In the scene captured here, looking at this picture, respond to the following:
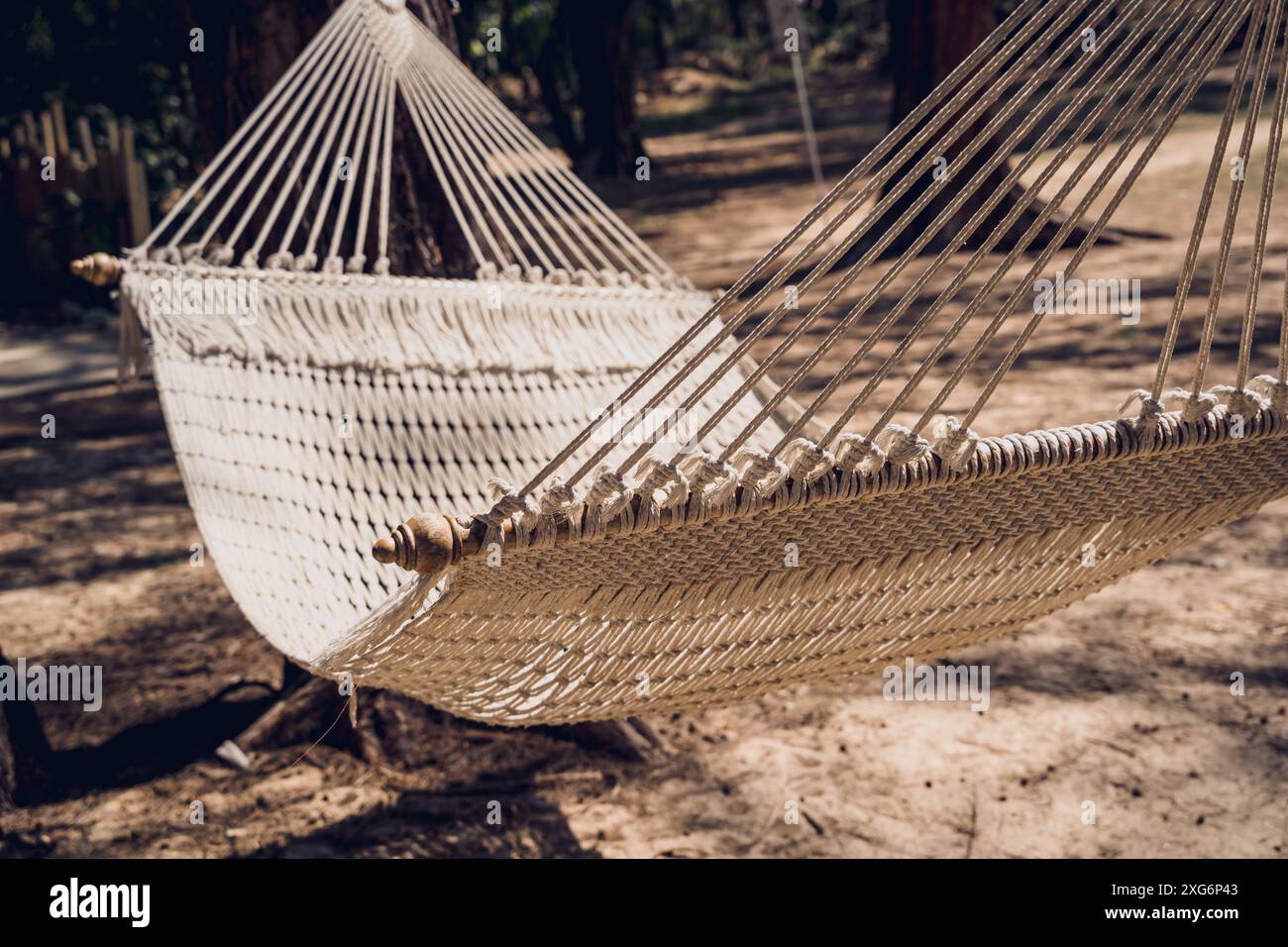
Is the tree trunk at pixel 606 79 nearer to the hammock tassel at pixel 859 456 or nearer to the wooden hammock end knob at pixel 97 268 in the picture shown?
the wooden hammock end knob at pixel 97 268

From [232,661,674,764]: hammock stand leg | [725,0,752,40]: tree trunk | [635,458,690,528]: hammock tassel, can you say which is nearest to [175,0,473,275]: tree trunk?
[232,661,674,764]: hammock stand leg

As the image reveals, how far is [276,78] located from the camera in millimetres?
2180

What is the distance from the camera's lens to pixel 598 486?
3.84 feet

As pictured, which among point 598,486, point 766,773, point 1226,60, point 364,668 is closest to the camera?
point 598,486

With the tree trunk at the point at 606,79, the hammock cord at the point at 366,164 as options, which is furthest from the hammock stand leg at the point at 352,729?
the tree trunk at the point at 606,79

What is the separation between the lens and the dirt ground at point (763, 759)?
65.8 inches

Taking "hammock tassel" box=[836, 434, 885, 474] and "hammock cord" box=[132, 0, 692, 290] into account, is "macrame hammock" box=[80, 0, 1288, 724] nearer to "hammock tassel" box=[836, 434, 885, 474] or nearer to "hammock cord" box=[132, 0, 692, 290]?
"hammock tassel" box=[836, 434, 885, 474]

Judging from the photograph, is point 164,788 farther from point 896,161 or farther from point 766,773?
point 896,161

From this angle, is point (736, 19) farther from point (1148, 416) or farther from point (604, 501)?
point (604, 501)

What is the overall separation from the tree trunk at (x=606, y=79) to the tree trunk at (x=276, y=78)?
21.7 feet

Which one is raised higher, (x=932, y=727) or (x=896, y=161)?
(x=896, y=161)
